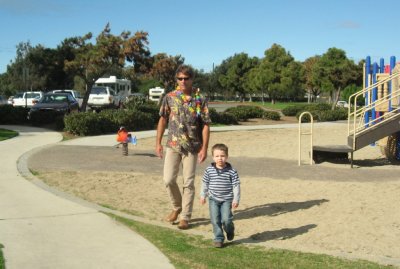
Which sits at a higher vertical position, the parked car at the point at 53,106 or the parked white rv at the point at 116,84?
the parked white rv at the point at 116,84

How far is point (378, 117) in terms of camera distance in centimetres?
1330

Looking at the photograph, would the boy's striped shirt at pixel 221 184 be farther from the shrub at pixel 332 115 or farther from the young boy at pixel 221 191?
the shrub at pixel 332 115

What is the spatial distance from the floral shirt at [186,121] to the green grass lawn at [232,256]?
1051mm

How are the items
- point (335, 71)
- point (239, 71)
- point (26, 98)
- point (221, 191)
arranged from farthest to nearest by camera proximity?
1. point (239, 71)
2. point (335, 71)
3. point (26, 98)
4. point (221, 191)

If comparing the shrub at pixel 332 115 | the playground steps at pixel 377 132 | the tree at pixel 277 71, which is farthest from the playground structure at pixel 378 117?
the tree at pixel 277 71

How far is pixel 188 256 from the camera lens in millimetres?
5059

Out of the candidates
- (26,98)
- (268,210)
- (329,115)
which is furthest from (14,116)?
(268,210)

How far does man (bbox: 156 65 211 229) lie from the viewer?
613cm

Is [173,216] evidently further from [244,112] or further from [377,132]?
[244,112]

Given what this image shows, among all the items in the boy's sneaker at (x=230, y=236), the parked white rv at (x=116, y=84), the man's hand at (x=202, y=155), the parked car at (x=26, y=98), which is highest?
the parked white rv at (x=116, y=84)

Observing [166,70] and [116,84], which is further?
[166,70]

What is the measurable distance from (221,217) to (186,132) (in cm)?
111

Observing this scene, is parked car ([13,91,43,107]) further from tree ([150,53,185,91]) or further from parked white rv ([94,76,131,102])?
tree ([150,53,185,91])

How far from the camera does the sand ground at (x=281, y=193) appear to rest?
595cm
